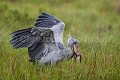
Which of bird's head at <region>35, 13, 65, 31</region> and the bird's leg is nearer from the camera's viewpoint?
the bird's leg

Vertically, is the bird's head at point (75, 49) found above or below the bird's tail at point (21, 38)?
below

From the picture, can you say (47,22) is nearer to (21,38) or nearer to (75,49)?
(21,38)

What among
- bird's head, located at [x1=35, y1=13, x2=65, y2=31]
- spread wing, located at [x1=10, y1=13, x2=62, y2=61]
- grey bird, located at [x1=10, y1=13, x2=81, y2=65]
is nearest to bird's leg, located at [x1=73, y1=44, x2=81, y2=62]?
grey bird, located at [x1=10, y1=13, x2=81, y2=65]

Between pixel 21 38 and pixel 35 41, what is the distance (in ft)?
0.63

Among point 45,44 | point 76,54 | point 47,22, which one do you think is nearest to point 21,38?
point 45,44

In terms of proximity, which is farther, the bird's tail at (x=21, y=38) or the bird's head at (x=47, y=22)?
the bird's head at (x=47, y=22)

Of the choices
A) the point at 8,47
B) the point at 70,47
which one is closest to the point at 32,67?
the point at 70,47

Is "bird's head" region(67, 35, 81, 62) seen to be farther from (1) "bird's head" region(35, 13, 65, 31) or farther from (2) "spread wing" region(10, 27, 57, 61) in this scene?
(1) "bird's head" region(35, 13, 65, 31)

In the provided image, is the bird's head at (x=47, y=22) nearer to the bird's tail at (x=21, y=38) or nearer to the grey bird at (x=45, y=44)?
the grey bird at (x=45, y=44)

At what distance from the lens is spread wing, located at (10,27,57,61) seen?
19.8ft

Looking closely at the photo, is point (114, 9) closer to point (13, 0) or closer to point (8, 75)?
point (13, 0)

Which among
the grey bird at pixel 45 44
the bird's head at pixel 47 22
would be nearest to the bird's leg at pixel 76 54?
the grey bird at pixel 45 44

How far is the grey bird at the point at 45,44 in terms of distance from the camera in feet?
19.7

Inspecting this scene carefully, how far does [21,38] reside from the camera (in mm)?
6125
